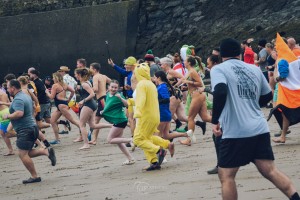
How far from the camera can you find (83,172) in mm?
14109

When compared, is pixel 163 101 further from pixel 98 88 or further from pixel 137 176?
pixel 98 88

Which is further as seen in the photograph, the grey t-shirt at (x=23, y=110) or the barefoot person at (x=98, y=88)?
the barefoot person at (x=98, y=88)

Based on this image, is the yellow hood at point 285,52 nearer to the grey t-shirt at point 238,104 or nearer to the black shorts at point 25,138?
the black shorts at point 25,138

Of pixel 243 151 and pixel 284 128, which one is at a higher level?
pixel 243 151

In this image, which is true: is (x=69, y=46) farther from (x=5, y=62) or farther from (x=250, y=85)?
(x=250, y=85)

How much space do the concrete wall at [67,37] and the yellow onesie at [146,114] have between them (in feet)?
62.3

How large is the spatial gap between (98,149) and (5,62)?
58.3 ft

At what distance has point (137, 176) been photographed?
506 inches

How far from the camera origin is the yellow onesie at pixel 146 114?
12945 mm

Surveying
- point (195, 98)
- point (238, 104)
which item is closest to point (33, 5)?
point (195, 98)

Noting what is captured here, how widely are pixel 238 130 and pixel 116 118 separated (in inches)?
235

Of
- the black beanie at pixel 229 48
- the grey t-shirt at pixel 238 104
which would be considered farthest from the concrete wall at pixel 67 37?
the grey t-shirt at pixel 238 104

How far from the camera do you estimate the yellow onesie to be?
12.9m

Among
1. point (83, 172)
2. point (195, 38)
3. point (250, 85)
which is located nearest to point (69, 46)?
point (195, 38)
